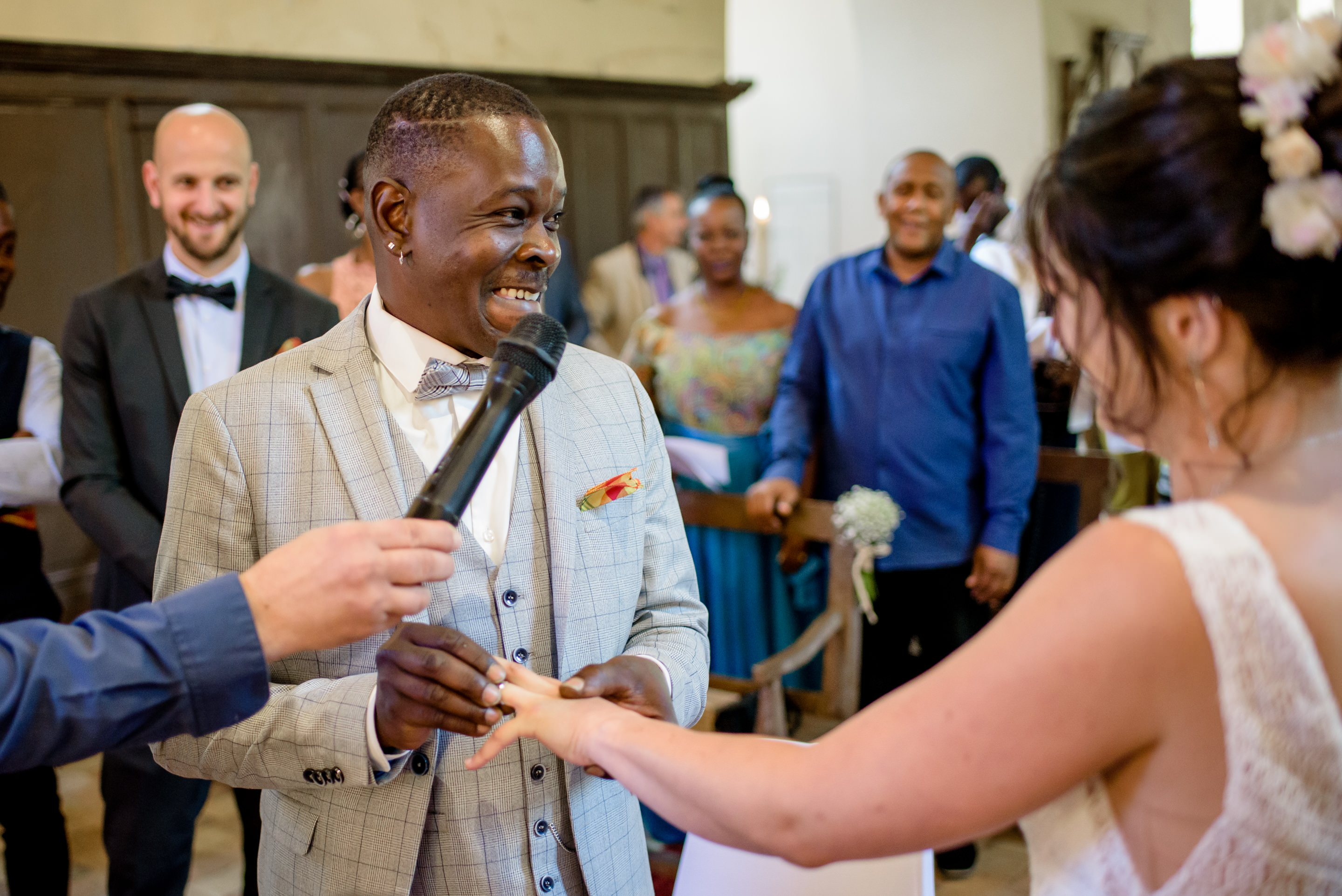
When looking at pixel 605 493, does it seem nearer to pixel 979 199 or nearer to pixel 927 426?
pixel 927 426

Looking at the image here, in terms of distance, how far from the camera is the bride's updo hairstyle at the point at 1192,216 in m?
0.94

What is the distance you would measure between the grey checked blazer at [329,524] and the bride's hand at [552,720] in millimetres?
133

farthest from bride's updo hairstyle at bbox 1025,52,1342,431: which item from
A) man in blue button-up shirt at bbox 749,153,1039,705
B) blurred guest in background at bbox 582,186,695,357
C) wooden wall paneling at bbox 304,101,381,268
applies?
blurred guest in background at bbox 582,186,695,357

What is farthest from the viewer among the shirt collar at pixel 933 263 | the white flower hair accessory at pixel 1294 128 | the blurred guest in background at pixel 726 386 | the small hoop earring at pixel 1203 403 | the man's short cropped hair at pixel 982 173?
the man's short cropped hair at pixel 982 173

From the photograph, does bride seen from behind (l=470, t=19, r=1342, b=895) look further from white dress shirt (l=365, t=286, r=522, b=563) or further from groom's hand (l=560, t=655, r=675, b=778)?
white dress shirt (l=365, t=286, r=522, b=563)

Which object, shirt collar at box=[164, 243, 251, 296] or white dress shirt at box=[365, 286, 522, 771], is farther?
shirt collar at box=[164, 243, 251, 296]

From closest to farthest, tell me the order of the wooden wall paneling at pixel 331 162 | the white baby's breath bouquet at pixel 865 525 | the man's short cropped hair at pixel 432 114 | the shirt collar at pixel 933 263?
1. the man's short cropped hair at pixel 432 114
2. the white baby's breath bouquet at pixel 865 525
3. the shirt collar at pixel 933 263
4. the wooden wall paneling at pixel 331 162

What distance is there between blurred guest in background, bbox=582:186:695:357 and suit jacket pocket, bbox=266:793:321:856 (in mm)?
5212

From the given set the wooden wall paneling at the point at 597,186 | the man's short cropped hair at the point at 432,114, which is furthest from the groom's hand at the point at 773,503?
the wooden wall paneling at the point at 597,186

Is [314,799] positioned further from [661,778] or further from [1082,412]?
[1082,412]

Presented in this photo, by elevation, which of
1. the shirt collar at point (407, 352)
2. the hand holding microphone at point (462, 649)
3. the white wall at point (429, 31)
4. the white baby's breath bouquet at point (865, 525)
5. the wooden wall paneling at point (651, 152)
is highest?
the white wall at point (429, 31)

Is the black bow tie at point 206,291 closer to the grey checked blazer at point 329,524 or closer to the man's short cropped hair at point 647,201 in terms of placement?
the grey checked blazer at point 329,524

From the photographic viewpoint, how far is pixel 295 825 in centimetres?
144

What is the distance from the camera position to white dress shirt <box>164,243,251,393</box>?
111 inches
